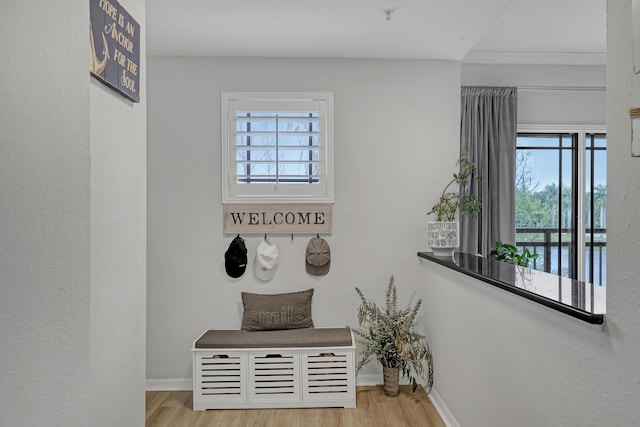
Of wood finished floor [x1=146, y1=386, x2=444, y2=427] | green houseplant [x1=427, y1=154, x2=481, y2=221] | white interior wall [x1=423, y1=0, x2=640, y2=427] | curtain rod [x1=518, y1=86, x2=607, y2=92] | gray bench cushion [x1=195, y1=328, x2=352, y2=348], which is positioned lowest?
wood finished floor [x1=146, y1=386, x2=444, y2=427]

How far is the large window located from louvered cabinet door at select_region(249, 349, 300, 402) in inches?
96.6

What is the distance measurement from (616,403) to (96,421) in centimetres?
142

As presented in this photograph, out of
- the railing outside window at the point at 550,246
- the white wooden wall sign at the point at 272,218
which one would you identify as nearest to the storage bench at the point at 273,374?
the white wooden wall sign at the point at 272,218

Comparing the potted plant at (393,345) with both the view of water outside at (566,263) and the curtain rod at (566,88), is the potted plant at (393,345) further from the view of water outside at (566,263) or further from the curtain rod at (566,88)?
the curtain rod at (566,88)

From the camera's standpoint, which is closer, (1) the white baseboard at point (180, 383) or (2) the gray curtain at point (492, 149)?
(1) the white baseboard at point (180, 383)

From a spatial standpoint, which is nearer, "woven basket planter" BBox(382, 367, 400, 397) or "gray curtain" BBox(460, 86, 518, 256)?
"woven basket planter" BBox(382, 367, 400, 397)

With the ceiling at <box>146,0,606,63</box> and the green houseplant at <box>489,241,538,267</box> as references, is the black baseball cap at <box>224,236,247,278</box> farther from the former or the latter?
the green houseplant at <box>489,241,538,267</box>

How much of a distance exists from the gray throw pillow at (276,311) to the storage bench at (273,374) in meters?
0.26

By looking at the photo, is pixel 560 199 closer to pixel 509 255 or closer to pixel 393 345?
pixel 509 255

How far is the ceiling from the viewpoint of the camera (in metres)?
2.81

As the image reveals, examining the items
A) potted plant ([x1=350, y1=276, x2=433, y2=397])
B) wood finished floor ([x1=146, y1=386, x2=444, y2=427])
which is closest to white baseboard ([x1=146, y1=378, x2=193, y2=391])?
wood finished floor ([x1=146, y1=386, x2=444, y2=427])

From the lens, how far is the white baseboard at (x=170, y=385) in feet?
12.1

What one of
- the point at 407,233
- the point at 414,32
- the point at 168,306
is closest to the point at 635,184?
the point at 414,32

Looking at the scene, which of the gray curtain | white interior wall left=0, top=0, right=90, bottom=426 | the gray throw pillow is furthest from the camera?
the gray curtain
